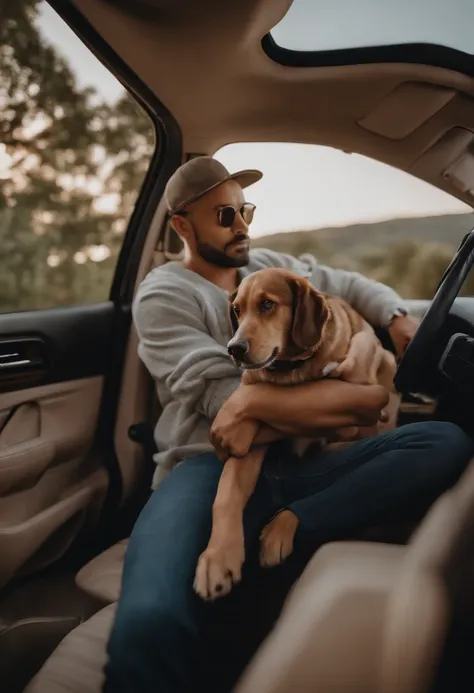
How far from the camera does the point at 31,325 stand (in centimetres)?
151

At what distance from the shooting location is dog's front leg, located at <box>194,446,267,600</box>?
1.07 m

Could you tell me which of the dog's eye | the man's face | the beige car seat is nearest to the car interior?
the beige car seat

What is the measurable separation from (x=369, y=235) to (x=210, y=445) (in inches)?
18.2

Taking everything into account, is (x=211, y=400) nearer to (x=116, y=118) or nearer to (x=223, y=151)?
(x=223, y=151)

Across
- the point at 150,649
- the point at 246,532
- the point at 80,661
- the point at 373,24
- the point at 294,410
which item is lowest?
the point at 80,661

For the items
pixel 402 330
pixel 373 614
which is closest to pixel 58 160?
pixel 402 330

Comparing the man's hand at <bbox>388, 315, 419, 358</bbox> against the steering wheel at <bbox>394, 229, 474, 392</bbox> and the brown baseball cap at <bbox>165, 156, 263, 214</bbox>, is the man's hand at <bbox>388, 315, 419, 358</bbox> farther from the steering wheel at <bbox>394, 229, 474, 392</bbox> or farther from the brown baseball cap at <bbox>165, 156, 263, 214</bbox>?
the brown baseball cap at <bbox>165, 156, 263, 214</bbox>

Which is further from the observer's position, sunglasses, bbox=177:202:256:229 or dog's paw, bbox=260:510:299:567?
sunglasses, bbox=177:202:256:229

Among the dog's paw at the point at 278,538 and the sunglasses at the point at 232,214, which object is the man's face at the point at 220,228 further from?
the dog's paw at the point at 278,538

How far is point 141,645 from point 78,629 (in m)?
0.21

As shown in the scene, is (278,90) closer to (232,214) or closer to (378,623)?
(232,214)

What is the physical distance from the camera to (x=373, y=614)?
0.94 m

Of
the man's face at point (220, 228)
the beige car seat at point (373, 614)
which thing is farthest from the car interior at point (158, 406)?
the man's face at point (220, 228)

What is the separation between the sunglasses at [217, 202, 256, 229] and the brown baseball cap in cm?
4
